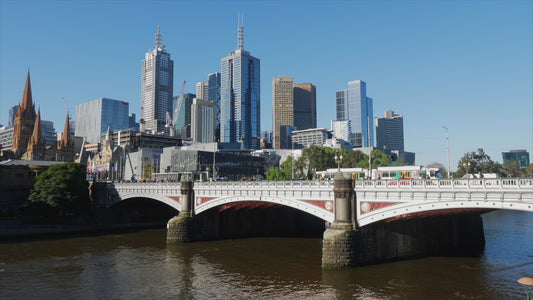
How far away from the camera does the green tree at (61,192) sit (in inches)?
2857

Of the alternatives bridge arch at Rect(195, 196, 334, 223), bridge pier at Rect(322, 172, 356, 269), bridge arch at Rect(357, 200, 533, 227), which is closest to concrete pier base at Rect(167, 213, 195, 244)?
bridge arch at Rect(195, 196, 334, 223)

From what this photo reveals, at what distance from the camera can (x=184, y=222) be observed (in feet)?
188

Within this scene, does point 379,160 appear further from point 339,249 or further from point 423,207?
point 423,207

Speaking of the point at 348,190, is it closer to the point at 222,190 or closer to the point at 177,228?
the point at 222,190

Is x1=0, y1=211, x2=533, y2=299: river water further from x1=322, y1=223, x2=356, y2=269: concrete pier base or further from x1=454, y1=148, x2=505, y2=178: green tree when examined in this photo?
x1=454, y1=148, x2=505, y2=178: green tree

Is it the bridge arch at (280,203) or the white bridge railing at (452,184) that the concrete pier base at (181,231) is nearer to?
the bridge arch at (280,203)

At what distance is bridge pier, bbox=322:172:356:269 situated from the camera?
36.6 m

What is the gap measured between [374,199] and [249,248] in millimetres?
20987

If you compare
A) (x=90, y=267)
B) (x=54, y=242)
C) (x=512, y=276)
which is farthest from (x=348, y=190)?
(x=54, y=242)

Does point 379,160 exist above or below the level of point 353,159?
below

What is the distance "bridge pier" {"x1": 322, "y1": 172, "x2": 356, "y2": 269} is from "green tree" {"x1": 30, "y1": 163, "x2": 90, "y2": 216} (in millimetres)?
56478

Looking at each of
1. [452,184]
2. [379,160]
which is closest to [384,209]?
[452,184]

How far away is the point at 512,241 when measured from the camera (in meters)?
53.5

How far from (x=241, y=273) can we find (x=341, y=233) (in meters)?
10.4
